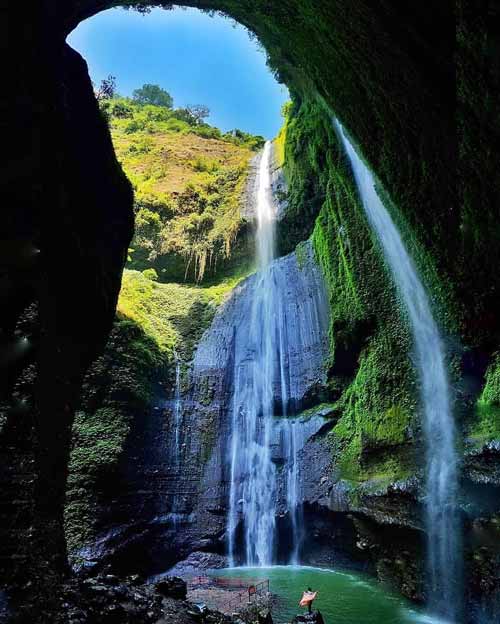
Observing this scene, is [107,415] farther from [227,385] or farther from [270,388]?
[270,388]

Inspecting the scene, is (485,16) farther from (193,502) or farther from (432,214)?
(193,502)

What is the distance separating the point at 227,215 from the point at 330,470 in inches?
583

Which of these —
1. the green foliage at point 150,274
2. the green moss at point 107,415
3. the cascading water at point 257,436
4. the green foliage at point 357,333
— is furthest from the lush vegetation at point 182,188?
the green moss at point 107,415

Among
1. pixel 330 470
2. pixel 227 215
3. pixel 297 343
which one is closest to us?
pixel 330 470

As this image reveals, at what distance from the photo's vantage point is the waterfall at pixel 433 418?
960cm

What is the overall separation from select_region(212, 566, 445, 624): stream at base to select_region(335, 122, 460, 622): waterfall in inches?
33.9

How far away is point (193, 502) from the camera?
49.2 ft

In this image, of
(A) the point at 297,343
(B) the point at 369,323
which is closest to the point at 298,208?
(A) the point at 297,343

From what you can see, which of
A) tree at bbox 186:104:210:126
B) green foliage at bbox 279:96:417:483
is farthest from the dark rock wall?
tree at bbox 186:104:210:126

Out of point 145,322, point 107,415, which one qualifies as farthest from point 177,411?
point 145,322

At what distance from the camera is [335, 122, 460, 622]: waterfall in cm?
960

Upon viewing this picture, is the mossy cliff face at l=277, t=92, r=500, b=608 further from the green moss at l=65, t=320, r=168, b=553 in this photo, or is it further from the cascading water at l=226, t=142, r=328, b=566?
the green moss at l=65, t=320, r=168, b=553

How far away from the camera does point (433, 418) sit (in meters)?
11.5

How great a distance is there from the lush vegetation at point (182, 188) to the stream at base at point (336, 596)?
14.3 metres
